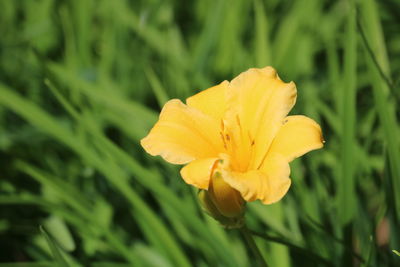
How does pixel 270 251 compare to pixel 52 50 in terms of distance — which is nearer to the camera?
pixel 270 251

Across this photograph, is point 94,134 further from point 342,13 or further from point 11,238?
point 342,13

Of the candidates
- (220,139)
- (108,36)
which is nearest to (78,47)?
(108,36)

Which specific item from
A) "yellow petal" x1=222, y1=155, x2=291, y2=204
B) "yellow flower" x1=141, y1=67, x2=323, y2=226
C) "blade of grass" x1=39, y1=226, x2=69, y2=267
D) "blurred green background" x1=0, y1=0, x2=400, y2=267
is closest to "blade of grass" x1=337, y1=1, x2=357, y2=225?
"blurred green background" x1=0, y1=0, x2=400, y2=267

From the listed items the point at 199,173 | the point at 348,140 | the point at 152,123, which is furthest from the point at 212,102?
the point at 152,123

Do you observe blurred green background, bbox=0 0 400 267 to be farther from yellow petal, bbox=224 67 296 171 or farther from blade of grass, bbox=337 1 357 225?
yellow petal, bbox=224 67 296 171

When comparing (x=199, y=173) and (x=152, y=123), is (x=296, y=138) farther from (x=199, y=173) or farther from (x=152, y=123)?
(x=152, y=123)

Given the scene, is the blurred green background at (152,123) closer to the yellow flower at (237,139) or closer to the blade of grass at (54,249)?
the blade of grass at (54,249)
